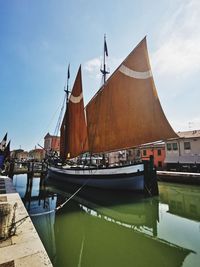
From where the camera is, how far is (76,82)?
21.1 m

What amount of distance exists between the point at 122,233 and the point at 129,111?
8.98 metres

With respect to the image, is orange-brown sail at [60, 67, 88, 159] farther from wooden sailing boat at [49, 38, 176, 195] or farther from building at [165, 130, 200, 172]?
building at [165, 130, 200, 172]

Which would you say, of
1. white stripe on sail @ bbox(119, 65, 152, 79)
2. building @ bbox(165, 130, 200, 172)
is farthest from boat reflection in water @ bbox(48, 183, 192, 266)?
building @ bbox(165, 130, 200, 172)

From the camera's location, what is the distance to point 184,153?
23953 mm

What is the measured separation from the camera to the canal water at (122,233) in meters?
4.70

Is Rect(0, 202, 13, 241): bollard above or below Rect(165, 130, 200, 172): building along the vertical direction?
below

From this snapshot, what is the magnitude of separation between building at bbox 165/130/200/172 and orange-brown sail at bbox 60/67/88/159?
39.3 ft

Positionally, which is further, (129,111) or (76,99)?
(76,99)

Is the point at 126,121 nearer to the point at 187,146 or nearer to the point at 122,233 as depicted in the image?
the point at 122,233

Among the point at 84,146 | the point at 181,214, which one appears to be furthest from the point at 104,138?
the point at 181,214

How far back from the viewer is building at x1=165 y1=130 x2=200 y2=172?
22453mm

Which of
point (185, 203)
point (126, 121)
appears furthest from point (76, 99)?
point (185, 203)

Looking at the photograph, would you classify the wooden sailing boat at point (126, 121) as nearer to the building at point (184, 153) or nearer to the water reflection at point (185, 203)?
the water reflection at point (185, 203)

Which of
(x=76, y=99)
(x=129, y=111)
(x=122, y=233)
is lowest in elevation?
(x=122, y=233)
